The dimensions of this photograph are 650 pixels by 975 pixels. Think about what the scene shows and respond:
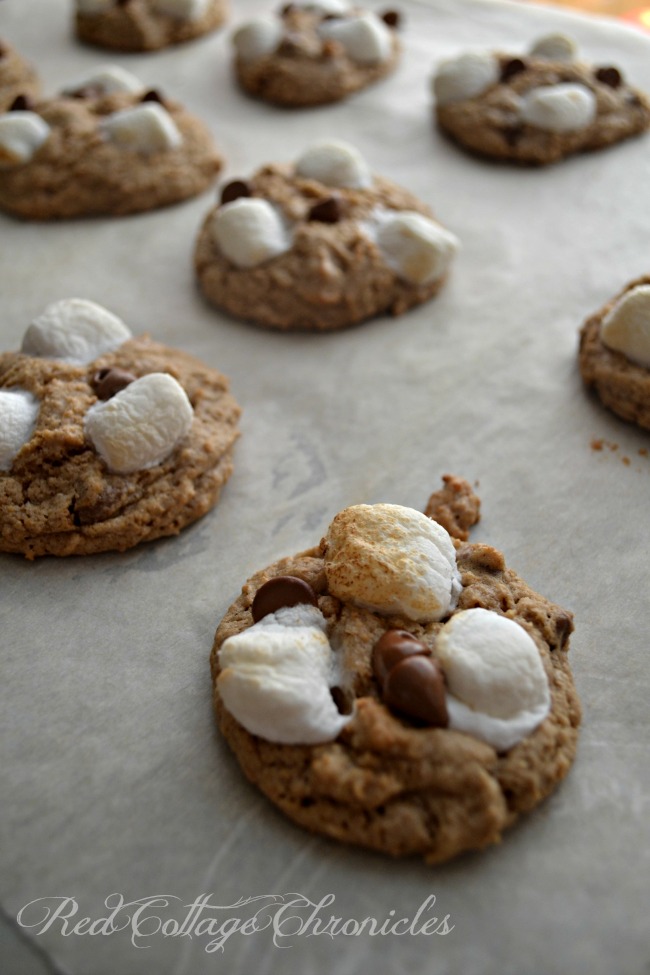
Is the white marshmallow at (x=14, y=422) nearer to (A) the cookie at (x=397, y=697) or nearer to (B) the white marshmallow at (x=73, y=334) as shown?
(B) the white marshmallow at (x=73, y=334)

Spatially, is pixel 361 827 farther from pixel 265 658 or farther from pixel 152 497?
pixel 152 497

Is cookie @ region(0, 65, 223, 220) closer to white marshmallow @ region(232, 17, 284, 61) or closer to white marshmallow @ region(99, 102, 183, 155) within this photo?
white marshmallow @ region(99, 102, 183, 155)

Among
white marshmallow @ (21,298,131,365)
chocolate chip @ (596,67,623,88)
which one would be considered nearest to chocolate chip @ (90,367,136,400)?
white marshmallow @ (21,298,131,365)

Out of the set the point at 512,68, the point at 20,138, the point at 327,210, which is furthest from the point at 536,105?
the point at 20,138

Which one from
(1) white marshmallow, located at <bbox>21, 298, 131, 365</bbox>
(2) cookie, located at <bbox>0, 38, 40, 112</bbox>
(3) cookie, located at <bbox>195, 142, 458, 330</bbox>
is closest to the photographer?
(1) white marshmallow, located at <bbox>21, 298, 131, 365</bbox>

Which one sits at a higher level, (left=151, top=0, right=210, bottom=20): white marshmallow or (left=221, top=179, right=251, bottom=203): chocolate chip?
(left=151, top=0, right=210, bottom=20): white marshmallow

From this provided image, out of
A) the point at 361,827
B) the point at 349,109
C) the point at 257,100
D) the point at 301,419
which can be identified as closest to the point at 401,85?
the point at 349,109
